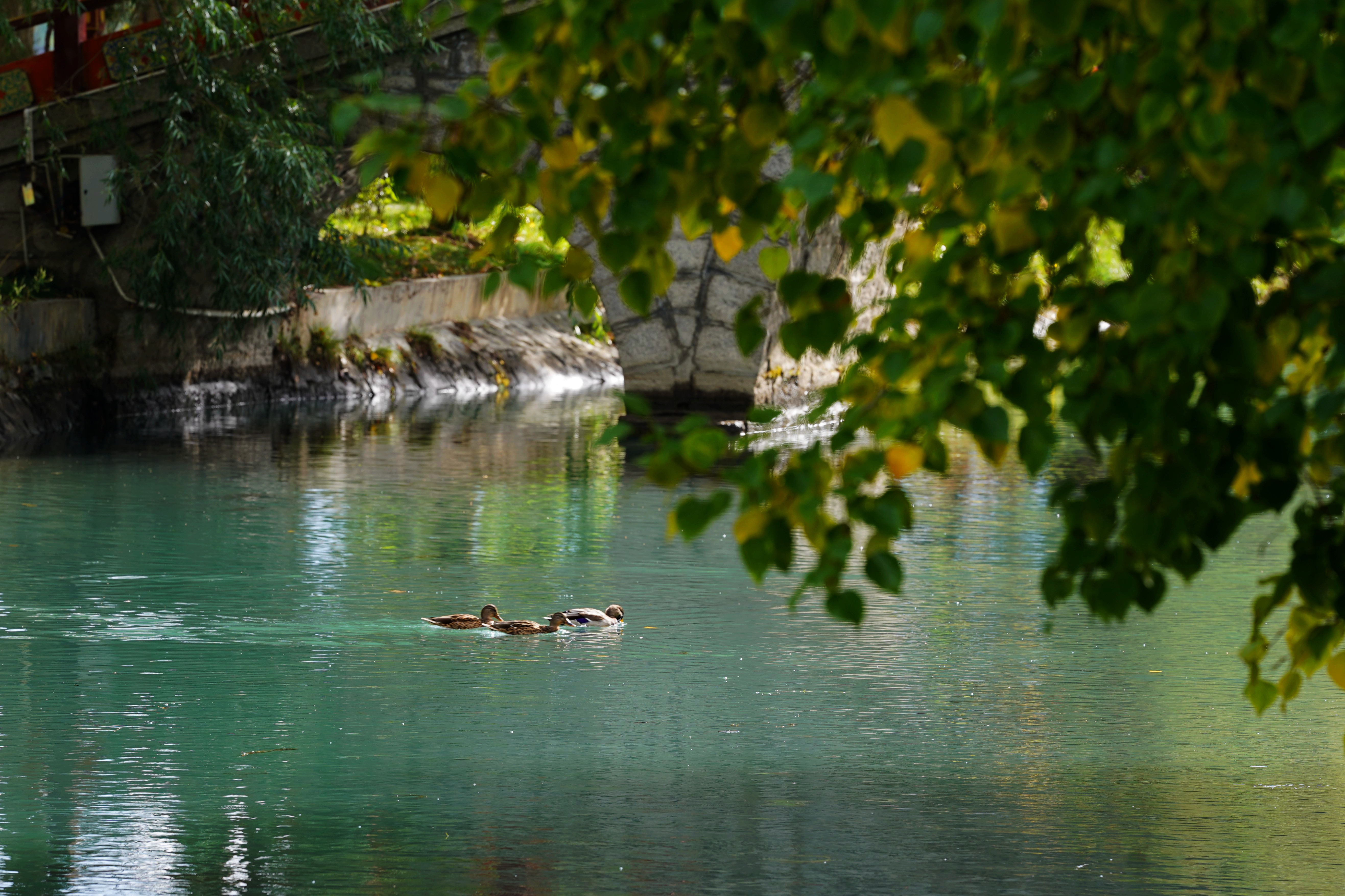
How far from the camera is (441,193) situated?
2.43 metres

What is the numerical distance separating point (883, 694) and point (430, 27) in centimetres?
428

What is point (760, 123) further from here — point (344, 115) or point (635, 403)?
point (344, 115)

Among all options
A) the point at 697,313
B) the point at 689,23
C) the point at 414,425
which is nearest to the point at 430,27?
the point at 689,23

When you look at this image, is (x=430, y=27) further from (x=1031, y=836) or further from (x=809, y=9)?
(x=1031, y=836)

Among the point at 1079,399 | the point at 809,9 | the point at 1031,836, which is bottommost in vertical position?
the point at 1031,836

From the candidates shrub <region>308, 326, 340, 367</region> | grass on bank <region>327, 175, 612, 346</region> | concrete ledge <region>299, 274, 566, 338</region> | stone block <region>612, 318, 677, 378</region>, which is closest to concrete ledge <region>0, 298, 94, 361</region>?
concrete ledge <region>299, 274, 566, 338</region>

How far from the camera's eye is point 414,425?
15.8m

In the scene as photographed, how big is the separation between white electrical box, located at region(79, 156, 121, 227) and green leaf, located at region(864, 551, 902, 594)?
13535mm

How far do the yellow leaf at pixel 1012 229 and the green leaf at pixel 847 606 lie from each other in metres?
0.43

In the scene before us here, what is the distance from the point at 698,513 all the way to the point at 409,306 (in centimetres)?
1756

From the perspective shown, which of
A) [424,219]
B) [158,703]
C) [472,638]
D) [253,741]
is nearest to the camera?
[253,741]

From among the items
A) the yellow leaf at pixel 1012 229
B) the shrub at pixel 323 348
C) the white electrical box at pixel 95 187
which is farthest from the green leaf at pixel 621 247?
the shrub at pixel 323 348

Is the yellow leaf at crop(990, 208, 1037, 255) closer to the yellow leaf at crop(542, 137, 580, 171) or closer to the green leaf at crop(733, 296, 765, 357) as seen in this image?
the green leaf at crop(733, 296, 765, 357)

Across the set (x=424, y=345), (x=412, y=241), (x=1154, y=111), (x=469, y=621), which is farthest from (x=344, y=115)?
(x=412, y=241)
